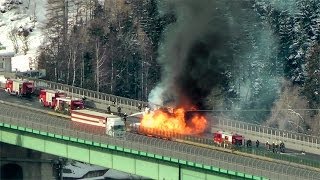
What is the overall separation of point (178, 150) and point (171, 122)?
33.2 feet

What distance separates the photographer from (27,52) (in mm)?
196250

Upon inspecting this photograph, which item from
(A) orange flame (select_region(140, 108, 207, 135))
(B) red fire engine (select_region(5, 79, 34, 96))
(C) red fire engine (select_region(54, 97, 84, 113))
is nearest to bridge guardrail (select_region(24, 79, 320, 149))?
(A) orange flame (select_region(140, 108, 207, 135))

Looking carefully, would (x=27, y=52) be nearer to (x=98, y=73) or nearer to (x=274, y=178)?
(x=98, y=73)

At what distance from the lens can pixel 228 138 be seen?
96875mm

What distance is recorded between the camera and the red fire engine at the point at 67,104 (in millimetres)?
117062

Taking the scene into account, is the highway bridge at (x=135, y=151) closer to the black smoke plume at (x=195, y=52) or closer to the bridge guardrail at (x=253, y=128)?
the bridge guardrail at (x=253, y=128)

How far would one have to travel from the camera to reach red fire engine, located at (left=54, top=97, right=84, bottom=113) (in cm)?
11706

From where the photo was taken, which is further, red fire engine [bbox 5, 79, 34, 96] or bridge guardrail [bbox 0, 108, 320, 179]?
red fire engine [bbox 5, 79, 34, 96]

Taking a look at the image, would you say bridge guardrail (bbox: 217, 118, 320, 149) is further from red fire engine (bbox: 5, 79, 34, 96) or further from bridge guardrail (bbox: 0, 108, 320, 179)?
red fire engine (bbox: 5, 79, 34, 96)

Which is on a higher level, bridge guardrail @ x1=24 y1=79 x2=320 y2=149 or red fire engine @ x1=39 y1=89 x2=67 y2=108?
red fire engine @ x1=39 y1=89 x2=67 y2=108

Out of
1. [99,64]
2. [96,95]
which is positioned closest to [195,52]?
[96,95]

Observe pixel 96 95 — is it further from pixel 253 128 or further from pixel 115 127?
pixel 253 128

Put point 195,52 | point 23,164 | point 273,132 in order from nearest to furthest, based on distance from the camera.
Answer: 1. point 273,132
2. point 23,164
3. point 195,52

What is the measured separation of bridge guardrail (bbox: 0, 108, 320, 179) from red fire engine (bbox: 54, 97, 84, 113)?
6.43 metres
